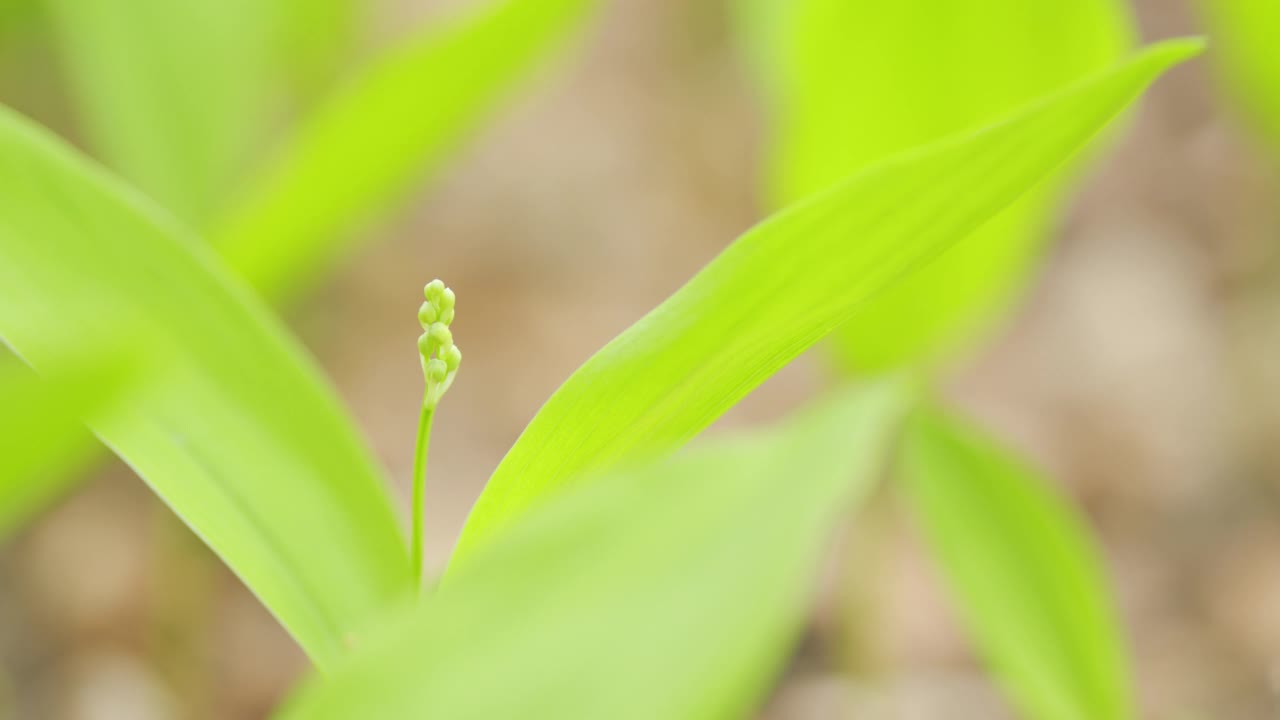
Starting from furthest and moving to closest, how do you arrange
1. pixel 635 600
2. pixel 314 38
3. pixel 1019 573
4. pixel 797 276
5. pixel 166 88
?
pixel 314 38, pixel 166 88, pixel 1019 573, pixel 797 276, pixel 635 600

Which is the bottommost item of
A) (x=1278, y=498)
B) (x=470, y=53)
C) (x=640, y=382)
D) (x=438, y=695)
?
(x=438, y=695)

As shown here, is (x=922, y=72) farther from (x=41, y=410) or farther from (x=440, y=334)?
(x=41, y=410)

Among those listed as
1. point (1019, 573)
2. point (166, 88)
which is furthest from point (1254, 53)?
point (166, 88)

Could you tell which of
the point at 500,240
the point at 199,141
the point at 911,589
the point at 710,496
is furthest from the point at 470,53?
the point at 500,240

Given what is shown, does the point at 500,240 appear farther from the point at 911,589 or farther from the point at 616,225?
the point at 911,589

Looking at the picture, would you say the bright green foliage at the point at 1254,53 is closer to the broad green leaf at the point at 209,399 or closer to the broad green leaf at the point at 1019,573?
the broad green leaf at the point at 1019,573

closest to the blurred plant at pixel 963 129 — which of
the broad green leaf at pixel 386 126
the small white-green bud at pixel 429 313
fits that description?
the broad green leaf at pixel 386 126

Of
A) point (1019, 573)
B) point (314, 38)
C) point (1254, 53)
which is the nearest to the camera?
point (1019, 573)

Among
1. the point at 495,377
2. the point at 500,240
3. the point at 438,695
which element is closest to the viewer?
the point at 438,695
